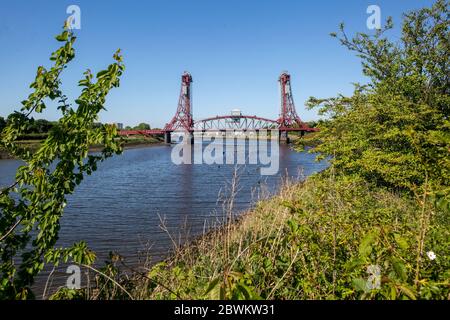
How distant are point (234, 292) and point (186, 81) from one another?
124m

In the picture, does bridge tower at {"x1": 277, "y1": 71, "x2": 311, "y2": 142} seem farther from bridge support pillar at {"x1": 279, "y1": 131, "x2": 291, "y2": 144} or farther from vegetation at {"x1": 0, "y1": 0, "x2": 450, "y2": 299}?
vegetation at {"x1": 0, "y1": 0, "x2": 450, "y2": 299}

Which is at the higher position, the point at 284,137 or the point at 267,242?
the point at 284,137

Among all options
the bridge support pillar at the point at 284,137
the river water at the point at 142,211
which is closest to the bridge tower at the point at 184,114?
the bridge support pillar at the point at 284,137

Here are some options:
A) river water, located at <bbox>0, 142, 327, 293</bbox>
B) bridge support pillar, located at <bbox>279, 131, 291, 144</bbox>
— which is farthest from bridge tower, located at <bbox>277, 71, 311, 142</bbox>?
river water, located at <bbox>0, 142, 327, 293</bbox>

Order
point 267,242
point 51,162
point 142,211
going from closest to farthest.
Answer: point 51,162
point 267,242
point 142,211

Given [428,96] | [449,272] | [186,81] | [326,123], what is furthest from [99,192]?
[186,81]

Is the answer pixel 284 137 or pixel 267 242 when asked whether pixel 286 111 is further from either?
pixel 267 242

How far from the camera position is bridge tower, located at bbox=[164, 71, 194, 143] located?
348 feet

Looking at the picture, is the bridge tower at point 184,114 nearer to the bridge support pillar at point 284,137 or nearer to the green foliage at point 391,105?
the bridge support pillar at point 284,137

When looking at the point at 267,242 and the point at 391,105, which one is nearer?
the point at 267,242

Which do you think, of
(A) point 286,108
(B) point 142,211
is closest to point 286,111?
(A) point 286,108

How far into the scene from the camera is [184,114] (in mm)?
112938

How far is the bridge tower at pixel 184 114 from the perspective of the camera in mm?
105938

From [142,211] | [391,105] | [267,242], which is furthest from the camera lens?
[142,211]
